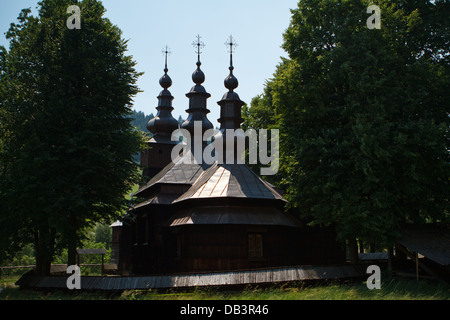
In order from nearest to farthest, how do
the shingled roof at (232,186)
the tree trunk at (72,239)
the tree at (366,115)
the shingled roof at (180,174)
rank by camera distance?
the tree at (366,115) → the tree trunk at (72,239) → the shingled roof at (232,186) → the shingled roof at (180,174)

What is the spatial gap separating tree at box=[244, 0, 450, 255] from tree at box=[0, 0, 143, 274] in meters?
8.02

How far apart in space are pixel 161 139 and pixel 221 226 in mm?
17072

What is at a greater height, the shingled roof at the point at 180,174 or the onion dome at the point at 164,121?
the onion dome at the point at 164,121

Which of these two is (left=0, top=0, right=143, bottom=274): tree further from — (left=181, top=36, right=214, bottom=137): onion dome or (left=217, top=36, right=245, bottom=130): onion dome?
(left=181, top=36, right=214, bottom=137): onion dome

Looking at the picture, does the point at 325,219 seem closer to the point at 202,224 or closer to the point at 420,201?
the point at 420,201

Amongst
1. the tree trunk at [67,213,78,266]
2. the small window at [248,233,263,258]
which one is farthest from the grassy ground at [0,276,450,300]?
the small window at [248,233,263,258]

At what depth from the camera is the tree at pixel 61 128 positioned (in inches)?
715

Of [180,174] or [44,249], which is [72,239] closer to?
[44,249]

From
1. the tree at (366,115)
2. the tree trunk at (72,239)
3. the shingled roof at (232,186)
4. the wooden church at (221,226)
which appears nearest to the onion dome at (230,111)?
the wooden church at (221,226)

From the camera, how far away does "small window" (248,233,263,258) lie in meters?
22.5

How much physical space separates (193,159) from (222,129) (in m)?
4.38

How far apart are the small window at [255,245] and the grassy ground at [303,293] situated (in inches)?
243

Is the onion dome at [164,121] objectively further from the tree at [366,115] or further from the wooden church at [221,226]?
the tree at [366,115]

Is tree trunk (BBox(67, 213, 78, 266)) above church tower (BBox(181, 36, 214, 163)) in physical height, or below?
below
